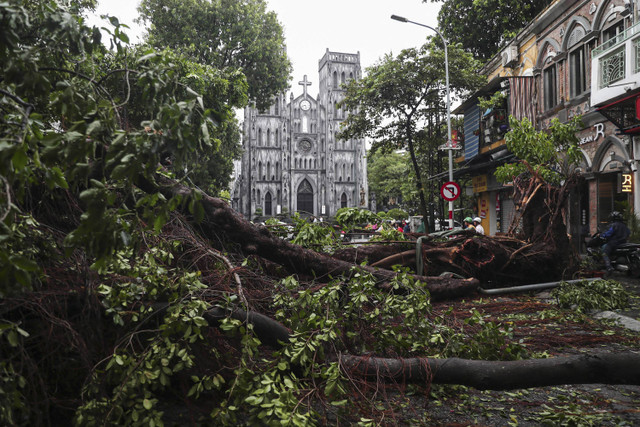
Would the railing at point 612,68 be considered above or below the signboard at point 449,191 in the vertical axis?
above

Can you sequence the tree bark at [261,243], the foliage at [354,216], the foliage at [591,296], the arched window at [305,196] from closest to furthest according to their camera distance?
1. the tree bark at [261,243]
2. the foliage at [591,296]
3. the foliage at [354,216]
4. the arched window at [305,196]

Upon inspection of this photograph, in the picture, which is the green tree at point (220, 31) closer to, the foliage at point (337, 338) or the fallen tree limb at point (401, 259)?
the fallen tree limb at point (401, 259)

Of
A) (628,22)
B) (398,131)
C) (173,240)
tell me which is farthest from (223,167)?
(173,240)

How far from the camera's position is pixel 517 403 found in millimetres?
3068

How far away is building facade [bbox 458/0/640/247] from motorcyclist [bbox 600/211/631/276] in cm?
83

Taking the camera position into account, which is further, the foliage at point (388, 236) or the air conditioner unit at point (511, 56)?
the air conditioner unit at point (511, 56)

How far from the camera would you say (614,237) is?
9539mm

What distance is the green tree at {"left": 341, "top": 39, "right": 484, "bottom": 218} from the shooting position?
18531mm

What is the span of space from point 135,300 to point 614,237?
10370mm

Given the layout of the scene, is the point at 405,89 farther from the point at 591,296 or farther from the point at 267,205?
the point at 267,205

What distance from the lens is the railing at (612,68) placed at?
1102cm

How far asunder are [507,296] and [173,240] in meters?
5.27

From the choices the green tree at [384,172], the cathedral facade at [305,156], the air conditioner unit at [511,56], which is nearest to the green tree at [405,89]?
the air conditioner unit at [511,56]

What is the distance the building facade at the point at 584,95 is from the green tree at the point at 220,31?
1116 cm
